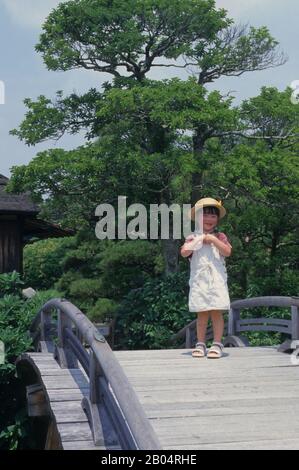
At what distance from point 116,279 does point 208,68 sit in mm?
4832

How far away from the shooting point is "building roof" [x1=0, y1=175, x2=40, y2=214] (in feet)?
49.5

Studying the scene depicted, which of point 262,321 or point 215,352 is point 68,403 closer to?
point 215,352

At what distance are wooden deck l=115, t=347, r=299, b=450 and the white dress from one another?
1.89 feet

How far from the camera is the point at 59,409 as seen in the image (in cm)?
625

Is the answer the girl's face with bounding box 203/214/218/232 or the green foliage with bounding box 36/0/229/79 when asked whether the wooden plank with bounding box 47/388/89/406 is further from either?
the green foliage with bounding box 36/0/229/79

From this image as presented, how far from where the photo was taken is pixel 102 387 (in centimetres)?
570

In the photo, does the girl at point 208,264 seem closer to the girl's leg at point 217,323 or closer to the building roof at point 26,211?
the girl's leg at point 217,323

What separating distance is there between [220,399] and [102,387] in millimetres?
1017

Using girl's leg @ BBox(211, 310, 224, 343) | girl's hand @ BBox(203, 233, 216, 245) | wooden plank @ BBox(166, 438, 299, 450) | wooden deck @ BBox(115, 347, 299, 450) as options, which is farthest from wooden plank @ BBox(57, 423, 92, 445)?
girl's hand @ BBox(203, 233, 216, 245)

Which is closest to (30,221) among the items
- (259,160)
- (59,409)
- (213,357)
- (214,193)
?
(214,193)

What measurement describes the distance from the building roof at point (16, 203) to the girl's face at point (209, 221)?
7677 mm

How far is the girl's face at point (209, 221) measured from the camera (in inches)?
312

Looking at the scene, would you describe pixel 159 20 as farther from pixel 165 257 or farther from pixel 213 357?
pixel 213 357

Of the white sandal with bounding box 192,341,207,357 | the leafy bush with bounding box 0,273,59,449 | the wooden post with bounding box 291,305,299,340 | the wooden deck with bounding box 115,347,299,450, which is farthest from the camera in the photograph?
the leafy bush with bounding box 0,273,59,449
